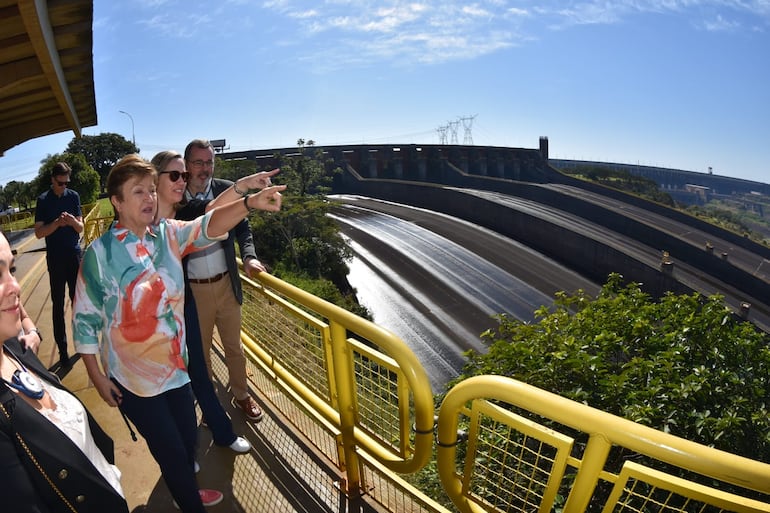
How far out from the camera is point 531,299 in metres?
21.7

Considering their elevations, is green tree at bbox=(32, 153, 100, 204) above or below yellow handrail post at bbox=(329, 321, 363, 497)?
above

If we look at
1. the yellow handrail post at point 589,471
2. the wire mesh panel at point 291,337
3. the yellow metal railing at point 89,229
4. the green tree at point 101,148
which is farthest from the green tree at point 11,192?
the yellow handrail post at point 589,471

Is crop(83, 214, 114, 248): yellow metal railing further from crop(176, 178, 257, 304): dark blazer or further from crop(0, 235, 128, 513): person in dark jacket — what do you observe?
crop(0, 235, 128, 513): person in dark jacket

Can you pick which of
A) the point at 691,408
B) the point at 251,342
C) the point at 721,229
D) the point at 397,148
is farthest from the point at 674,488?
the point at 397,148

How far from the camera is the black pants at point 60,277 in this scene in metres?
3.90

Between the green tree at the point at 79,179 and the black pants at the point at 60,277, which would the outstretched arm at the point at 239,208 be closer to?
the black pants at the point at 60,277

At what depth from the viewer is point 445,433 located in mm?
1808

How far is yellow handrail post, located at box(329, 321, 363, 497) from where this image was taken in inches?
89.9

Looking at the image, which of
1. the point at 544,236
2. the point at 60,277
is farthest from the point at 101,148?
the point at 60,277

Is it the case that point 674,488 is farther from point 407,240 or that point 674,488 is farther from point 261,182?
point 407,240

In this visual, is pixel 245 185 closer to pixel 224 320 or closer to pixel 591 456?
pixel 224 320

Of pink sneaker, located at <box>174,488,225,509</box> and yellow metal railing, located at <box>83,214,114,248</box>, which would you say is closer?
pink sneaker, located at <box>174,488,225,509</box>

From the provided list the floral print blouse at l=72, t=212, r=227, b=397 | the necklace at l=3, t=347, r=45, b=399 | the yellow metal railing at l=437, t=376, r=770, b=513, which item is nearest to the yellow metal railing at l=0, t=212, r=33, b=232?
the floral print blouse at l=72, t=212, r=227, b=397

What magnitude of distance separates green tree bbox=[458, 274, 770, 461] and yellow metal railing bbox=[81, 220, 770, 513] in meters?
0.38
